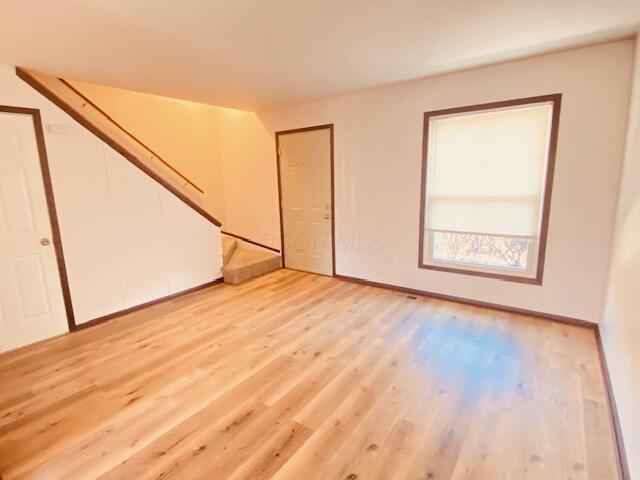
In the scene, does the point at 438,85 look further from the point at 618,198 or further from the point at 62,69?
the point at 62,69

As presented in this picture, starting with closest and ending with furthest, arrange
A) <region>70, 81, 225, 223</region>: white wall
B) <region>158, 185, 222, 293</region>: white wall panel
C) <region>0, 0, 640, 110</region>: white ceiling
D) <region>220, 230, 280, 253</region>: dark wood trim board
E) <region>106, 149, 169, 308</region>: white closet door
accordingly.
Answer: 1. <region>0, 0, 640, 110</region>: white ceiling
2. <region>106, 149, 169, 308</region>: white closet door
3. <region>158, 185, 222, 293</region>: white wall panel
4. <region>70, 81, 225, 223</region>: white wall
5. <region>220, 230, 280, 253</region>: dark wood trim board

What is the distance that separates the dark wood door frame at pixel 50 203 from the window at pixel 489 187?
3.86m

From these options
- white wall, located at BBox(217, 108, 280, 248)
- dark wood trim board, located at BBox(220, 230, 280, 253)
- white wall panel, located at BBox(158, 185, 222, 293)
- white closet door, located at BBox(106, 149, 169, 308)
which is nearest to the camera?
white closet door, located at BBox(106, 149, 169, 308)

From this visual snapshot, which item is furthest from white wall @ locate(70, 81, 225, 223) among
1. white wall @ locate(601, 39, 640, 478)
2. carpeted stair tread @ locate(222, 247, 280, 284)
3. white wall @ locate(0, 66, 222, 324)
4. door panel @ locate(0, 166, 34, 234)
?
white wall @ locate(601, 39, 640, 478)

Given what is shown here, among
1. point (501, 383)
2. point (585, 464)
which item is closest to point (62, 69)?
point (501, 383)

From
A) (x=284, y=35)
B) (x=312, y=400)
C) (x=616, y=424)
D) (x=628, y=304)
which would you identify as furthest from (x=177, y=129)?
(x=616, y=424)

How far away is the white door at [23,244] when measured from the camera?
2.77m

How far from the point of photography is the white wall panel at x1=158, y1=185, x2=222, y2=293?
3.98 m

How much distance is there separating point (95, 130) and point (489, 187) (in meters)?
4.15

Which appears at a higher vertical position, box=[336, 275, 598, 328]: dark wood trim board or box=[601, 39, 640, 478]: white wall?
box=[601, 39, 640, 478]: white wall

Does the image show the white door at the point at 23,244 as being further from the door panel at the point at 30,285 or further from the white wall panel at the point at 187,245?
the white wall panel at the point at 187,245

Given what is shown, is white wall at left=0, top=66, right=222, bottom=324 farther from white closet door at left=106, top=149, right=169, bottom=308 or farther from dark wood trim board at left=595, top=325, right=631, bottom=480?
dark wood trim board at left=595, top=325, right=631, bottom=480

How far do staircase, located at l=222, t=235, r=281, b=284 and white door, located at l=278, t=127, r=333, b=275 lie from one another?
1.18 ft

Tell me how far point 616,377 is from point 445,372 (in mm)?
1028
